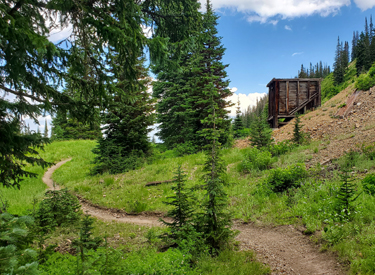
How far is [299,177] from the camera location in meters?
8.20

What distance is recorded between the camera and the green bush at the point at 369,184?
5995 mm

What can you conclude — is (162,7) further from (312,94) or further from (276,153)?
(312,94)

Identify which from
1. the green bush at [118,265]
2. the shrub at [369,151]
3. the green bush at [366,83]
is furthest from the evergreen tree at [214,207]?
the green bush at [366,83]

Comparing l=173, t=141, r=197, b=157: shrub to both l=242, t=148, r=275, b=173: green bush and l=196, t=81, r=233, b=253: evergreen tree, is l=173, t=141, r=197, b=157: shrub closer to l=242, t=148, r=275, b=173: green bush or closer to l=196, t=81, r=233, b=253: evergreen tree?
l=242, t=148, r=275, b=173: green bush

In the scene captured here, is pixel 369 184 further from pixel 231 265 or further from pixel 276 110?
pixel 276 110

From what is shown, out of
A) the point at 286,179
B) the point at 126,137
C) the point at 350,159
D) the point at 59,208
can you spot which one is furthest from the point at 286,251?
the point at 126,137

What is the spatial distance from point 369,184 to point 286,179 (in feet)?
8.17

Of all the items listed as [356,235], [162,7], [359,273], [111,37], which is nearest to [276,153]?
[356,235]

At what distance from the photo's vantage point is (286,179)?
8094 mm

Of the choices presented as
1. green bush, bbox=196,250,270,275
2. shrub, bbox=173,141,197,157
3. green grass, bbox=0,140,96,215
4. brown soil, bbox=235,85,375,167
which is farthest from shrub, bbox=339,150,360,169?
green grass, bbox=0,140,96,215

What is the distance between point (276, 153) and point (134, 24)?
9804 millimetres

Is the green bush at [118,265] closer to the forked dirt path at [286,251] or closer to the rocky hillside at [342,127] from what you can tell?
the forked dirt path at [286,251]

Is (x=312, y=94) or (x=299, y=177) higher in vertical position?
(x=312, y=94)

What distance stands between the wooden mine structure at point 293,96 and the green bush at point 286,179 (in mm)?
11761
